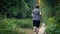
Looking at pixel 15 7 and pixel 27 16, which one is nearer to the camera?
pixel 15 7

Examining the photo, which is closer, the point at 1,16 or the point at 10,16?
the point at 1,16

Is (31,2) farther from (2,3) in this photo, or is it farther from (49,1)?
(49,1)

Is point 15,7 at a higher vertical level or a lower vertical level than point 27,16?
higher

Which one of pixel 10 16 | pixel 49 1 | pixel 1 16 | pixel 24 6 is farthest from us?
pixel 24 6

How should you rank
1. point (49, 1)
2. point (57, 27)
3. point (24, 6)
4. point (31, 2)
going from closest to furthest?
point (57, 27) → point (49, 1) → point (24, 6) → point (31, 2)

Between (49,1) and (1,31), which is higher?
(49,1)

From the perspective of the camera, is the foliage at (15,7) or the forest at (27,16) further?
the foliage at (15,7)

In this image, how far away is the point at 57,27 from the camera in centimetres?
1050

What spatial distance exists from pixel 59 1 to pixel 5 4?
→ 28.8 ft

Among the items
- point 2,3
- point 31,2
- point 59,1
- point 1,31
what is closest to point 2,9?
point 2,3

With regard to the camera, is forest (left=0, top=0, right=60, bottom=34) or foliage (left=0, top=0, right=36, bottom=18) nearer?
forest (left=0, top=0, right=60, bottom=34)

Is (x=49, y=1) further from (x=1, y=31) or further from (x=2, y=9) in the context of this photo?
(x=2, y=9)

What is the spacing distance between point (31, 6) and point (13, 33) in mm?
18245

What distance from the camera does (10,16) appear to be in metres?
Result: 24.1
